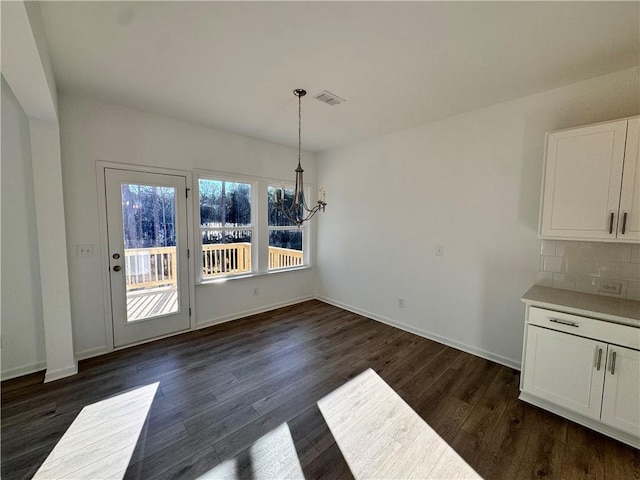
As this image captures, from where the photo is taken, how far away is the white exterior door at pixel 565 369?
192 centimetres

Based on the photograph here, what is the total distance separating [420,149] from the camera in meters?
3.45

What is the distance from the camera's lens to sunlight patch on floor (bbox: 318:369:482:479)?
64.8 inches

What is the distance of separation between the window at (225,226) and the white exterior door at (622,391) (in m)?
4.00

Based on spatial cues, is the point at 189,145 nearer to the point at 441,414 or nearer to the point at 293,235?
the point at 293,235

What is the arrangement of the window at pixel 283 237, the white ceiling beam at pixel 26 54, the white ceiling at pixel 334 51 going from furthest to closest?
the window at pixel 283 237 → the white ceiling at pixel 334 51 → the white ceiling beam at pixel 26 54

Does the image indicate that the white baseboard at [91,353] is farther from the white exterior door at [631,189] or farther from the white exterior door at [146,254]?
the white exterior door at [631,189]

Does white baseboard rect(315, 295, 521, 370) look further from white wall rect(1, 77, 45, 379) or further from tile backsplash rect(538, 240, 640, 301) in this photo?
white wall rect(1, 77, 45, 379)

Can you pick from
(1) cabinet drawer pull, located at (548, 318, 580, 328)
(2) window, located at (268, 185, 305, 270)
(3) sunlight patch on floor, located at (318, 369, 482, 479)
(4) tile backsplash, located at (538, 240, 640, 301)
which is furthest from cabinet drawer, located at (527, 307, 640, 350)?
(2) window, located at (268, 185, 305, 270)

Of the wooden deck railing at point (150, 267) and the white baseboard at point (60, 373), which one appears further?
the wooden deck railing at point (150, 267)

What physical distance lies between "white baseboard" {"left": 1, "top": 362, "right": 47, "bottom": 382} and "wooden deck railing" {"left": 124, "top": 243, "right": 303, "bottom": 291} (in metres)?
1.00

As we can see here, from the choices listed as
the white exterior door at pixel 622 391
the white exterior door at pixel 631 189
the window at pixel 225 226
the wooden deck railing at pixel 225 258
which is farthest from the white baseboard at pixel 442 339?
the window at pixel 225 226

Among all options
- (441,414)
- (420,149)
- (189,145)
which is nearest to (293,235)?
(189,145)

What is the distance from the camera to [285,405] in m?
2.21

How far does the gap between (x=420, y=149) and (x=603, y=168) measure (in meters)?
1.76
